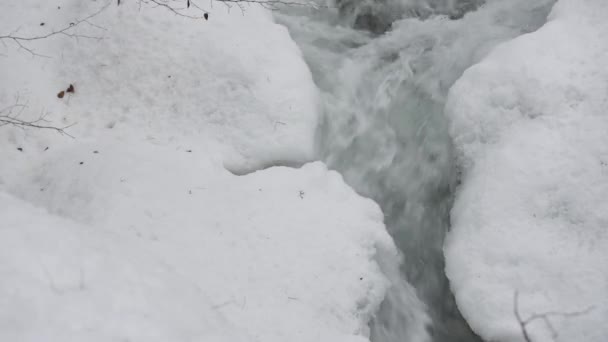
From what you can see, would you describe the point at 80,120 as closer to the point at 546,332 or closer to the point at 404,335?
the point at 404,335

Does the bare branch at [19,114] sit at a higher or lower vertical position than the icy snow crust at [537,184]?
lower

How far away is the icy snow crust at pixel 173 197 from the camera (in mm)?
2328

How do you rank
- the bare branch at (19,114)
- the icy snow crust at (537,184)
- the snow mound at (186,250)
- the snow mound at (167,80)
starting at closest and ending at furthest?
1. the snow mound at (186,250)
2. the icy snow crust at (537,184)
3. the bare branch at (19,114)
4. the snow mound at (167,80)

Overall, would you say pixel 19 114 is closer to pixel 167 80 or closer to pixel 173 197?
pixel 167 80

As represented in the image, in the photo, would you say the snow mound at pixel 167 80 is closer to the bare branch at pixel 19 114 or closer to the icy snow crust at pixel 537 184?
the bare branch at pixel 19 114

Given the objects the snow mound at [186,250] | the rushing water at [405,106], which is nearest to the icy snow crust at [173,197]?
the snow mound at [186,250]

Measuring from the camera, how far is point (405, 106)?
605 cm

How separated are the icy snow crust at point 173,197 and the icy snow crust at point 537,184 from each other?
35.1 inches

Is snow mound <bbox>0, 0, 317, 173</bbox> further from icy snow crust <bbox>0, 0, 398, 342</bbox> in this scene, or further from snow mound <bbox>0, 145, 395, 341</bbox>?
A: snow mound <bbox>0, 145, 395, 341</bbox>

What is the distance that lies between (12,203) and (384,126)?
14.2 ft

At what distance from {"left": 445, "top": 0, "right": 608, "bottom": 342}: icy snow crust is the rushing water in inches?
20.9

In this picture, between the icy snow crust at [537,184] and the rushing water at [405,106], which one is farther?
the rushing water at [405,106]

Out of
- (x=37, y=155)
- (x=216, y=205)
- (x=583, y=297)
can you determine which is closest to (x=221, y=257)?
(x=216, y=205)

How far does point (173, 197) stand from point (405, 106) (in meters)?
3.25
